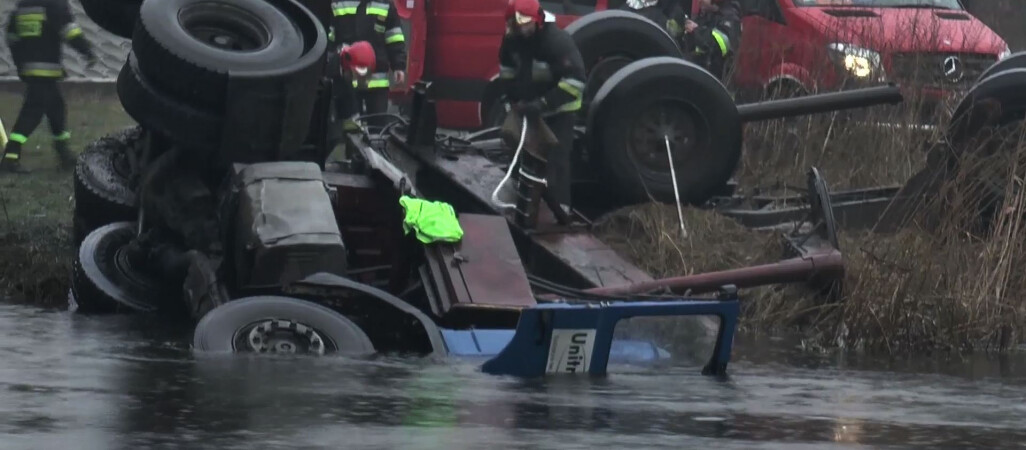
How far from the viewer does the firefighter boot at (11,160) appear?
16.9m

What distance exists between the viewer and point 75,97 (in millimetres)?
23172

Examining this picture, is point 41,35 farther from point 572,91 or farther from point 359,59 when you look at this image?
point 572,91

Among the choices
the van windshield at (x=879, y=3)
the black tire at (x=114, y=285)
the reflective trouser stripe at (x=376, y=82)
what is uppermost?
the van windshield at (x=879, y=3)

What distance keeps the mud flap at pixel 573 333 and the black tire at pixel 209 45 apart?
3068 millimetres

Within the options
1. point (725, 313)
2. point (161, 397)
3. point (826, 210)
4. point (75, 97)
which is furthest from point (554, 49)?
point (75, 97)

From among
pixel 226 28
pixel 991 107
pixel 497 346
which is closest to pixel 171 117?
pixel 226 28

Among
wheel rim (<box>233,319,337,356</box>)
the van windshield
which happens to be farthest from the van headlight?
wheel rim (<box>233,319,337,356</box>)

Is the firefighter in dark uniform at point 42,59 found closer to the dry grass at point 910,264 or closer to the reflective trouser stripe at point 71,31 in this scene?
the reflective trouser stripe at point 71,31

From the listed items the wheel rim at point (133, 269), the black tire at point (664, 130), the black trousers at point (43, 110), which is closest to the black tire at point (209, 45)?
the wheel rim at point (133, 269)

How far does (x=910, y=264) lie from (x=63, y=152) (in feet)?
28.4

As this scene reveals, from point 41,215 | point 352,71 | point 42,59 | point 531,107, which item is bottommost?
point 41,215

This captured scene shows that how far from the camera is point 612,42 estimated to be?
596 inches

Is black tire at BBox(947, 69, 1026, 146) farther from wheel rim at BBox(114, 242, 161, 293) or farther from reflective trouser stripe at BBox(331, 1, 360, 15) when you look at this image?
reflective trouser stripe at BBox(331, 1, 360, 15)

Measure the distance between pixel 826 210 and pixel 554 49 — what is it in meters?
2.66
